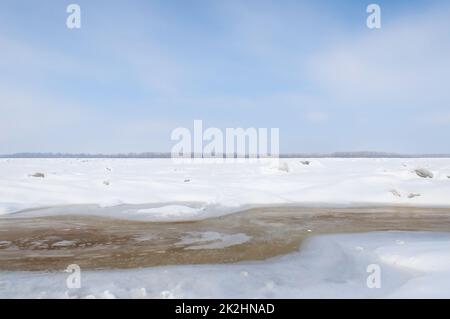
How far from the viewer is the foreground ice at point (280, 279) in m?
4.40

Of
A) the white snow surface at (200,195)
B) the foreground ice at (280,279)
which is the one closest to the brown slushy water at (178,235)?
the foreground ice at (280,279)

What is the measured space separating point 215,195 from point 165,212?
4.38 metres

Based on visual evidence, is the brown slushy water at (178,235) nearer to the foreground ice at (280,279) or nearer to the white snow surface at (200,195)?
the foreground ice at (280,279)

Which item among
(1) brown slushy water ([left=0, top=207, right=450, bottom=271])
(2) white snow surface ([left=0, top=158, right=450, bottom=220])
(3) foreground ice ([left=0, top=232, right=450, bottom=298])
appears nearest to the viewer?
(3) foreground ice ([left=0, top=232, right=450, bottom=298])

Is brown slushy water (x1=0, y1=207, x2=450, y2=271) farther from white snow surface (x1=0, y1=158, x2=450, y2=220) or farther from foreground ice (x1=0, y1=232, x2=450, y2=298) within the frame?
white snow surface (x1=0, y1=158, x2=450, y2=220)

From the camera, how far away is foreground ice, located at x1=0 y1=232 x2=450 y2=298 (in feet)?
14.4

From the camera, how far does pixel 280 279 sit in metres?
5.01

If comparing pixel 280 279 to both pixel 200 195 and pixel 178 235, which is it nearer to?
pixel 178 235

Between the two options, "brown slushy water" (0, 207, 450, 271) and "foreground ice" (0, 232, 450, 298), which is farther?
"brown slushy water" (0, 207, 450, 271)

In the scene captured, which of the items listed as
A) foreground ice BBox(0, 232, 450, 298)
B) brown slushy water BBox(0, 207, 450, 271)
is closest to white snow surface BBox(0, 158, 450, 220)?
brown slushy water BBox(0, 207, 450, 271)

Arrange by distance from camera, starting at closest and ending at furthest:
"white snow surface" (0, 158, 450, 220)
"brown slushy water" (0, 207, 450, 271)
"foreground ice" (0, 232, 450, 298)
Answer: "foreground ice" (0, 232, 450, 298), "brown slushy water" (0, 207, 450, 271), "white snow surface" (0, 158, 450, 220)

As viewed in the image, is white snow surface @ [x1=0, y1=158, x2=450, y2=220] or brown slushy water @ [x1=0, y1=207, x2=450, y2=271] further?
white snow surface @ [x1=0, y1=158, x2=450, y2=220]

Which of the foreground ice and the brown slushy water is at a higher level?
the foreground ice

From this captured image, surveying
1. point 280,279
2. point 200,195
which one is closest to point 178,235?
point 280,279
